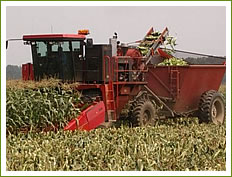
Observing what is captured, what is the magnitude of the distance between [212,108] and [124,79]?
261cm

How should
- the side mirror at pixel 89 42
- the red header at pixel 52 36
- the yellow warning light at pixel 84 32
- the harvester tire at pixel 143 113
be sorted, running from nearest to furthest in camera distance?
the red header at pixel 52 36 < the yellow warning light at pixel 84 32 < the side mirror at pixel 89 42 < the harvester tire at pixel 143 113

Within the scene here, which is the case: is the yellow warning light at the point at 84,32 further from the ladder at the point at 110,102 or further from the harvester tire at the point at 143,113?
the harvester tire at the point at 143,113

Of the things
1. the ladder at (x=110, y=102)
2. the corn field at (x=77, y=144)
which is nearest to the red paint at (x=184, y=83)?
the ladder at (x=110, y=102)

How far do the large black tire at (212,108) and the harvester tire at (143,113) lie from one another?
1659 mm

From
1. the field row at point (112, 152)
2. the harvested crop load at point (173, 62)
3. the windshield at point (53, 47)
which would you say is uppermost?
the windshield at point (53, 47)

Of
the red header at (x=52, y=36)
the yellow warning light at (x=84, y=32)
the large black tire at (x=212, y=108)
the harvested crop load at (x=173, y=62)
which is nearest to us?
the red header at (x=52, y=36)

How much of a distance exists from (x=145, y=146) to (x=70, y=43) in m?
3.34

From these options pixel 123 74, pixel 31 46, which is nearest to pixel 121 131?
pixel 123 74

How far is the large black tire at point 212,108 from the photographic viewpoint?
11.3 meters

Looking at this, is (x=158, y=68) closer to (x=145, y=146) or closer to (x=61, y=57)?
(x=61, y=57)

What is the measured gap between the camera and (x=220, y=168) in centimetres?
596

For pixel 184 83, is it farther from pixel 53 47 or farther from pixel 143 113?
pixel 53 47

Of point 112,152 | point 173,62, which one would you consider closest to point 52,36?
point 112,152

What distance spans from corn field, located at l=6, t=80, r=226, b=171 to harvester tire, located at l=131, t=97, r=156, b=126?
0.57 metres
